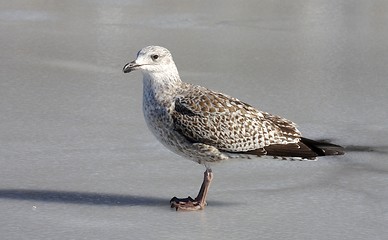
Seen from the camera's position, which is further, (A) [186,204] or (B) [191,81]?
(B) [191,81]

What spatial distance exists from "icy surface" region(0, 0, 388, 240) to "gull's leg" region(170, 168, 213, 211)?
5cm

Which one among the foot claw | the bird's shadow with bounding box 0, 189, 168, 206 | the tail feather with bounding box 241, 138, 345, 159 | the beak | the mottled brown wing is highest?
the beak

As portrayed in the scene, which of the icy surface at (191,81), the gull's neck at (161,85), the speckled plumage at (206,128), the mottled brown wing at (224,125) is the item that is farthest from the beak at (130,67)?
the icy surface at (191,81)

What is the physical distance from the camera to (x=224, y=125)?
5652 millimetres

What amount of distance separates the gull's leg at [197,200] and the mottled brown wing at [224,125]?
0.60 ft

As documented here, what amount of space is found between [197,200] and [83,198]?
24.1 inches

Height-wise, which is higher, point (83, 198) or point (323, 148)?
point (323, 148)

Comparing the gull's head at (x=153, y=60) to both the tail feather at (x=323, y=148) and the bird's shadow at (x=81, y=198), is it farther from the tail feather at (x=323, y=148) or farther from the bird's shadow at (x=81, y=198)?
the tail feather at (x=323, y=148)

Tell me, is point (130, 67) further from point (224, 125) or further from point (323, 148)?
point (323, 148)

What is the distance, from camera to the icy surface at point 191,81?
A: 5.37m

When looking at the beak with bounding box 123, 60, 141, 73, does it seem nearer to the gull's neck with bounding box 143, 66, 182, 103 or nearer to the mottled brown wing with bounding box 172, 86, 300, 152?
the gull's neck with bounding box 143, 66, 182, 103

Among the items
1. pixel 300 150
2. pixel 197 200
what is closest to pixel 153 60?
pixel 197 200

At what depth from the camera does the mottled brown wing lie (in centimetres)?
561

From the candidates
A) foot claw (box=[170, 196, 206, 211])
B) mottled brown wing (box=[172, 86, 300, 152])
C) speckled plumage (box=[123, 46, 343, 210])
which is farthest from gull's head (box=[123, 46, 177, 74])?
foot claw (box=[170, 196, 206, 211])
